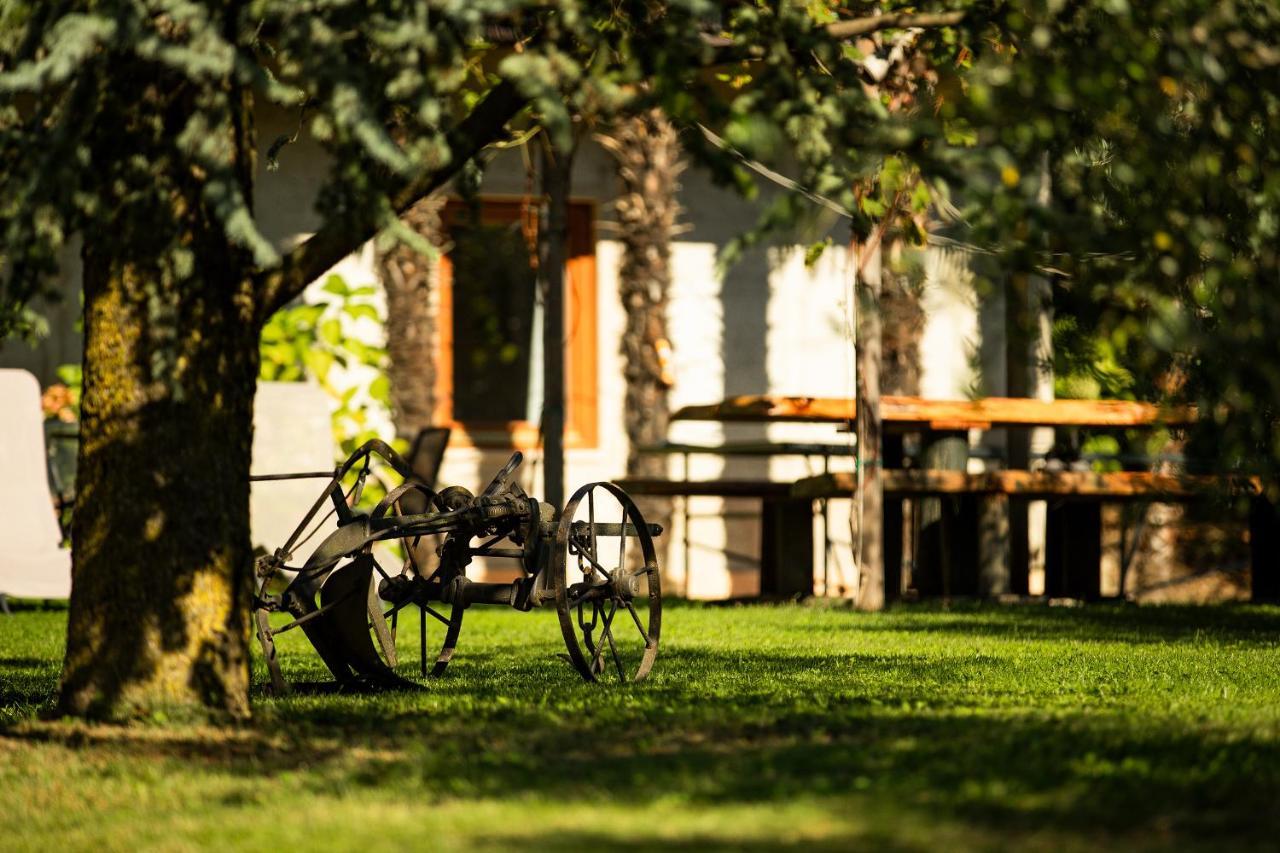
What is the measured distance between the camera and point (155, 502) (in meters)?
5.20

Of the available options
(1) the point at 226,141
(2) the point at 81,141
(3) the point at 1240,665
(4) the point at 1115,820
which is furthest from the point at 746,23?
(3) the point at 1240,665

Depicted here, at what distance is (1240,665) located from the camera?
720 centimetres

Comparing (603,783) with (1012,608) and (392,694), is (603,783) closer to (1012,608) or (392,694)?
(392,694)

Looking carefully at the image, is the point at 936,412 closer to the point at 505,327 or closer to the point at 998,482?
the point at 998,482

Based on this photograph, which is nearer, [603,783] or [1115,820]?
[1115,820]

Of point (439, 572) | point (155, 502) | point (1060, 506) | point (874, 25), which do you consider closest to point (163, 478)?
point (155, 502)

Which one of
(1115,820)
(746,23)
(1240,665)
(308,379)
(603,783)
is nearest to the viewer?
(1115,820)

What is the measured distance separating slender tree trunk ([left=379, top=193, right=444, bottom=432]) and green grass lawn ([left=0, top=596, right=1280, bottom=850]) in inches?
256

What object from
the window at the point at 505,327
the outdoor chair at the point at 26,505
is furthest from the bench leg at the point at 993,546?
the outdoor chair at the point at 26,505

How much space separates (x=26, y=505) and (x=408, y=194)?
6.10 m

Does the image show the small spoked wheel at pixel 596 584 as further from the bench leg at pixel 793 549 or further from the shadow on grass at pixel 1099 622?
the bench leg at pixel 793 549

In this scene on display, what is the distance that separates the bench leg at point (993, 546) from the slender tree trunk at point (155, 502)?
7298 millimetres

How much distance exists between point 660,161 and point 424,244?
32.7 feet

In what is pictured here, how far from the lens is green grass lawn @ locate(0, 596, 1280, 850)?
3.66 metres
